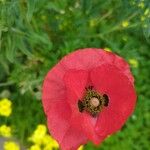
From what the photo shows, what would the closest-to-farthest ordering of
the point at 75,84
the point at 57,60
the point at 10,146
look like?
1. the point at 75,84
2. the point at 10,146
3. the point at 57,60

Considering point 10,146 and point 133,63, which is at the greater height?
point 133,63

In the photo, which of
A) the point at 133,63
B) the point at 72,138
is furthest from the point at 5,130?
the point at 72,138

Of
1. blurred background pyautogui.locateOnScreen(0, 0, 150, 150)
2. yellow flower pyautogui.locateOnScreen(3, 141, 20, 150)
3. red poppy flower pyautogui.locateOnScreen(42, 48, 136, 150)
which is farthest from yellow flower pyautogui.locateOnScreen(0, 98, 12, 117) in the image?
red poppy flower pyautogui.locateOnScreen(42, 48, 136, 150)

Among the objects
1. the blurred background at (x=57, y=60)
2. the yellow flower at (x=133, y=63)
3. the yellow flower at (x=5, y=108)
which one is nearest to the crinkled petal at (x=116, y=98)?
the blurred background at (x=57, y=60)

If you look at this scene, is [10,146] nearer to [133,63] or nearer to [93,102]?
[133,63]

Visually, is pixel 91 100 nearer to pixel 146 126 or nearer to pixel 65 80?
pixel 65 80
